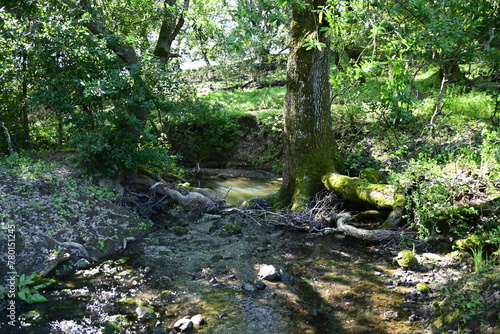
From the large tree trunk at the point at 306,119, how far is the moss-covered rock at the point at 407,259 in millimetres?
3100

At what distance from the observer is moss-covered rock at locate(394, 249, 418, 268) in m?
6.23

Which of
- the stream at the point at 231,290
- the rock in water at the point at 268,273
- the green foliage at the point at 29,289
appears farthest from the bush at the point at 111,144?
the rock in water at the point at 268,273

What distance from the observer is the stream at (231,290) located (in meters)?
4.64

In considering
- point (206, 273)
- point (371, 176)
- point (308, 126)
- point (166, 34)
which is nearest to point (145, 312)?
point (206, 273)

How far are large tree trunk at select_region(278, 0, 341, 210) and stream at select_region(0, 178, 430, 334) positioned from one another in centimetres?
181

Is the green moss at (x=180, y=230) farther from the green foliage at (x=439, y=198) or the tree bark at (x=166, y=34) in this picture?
the tree bark at (x=166, y=34)

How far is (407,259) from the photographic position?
6.27 meters

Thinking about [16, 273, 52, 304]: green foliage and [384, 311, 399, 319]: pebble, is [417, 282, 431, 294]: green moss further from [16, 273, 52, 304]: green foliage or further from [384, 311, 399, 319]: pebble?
[16, 273, 52, 304]: green foliage

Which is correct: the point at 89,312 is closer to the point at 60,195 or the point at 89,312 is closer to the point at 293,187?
the point at 60,195

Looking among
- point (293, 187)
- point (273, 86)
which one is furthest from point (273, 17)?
point (273, 86)

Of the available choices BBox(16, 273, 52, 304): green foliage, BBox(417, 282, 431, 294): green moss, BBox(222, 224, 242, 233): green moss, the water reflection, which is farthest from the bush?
BBox(417, 282, 431, 294): green moss

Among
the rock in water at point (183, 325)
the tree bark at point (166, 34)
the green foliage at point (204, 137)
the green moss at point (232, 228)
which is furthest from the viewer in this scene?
the green foliage at point (204, 137)

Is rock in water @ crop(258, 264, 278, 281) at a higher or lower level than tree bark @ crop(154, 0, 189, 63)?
lower

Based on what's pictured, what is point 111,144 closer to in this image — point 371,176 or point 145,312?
point 145,312
